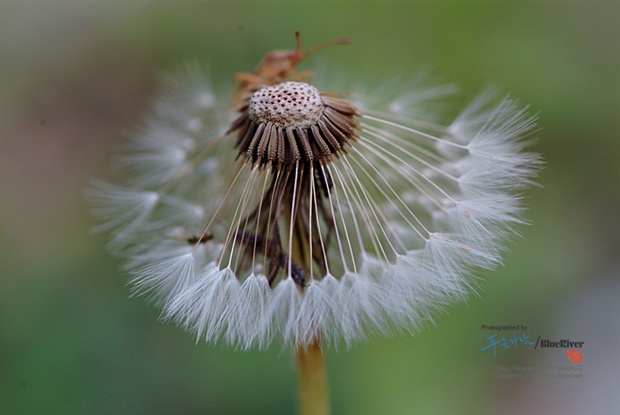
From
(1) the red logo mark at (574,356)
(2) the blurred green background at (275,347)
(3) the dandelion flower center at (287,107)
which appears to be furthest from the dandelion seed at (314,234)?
(1) the red logo mark at (574,356)

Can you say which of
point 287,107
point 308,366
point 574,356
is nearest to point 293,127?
point 287,107

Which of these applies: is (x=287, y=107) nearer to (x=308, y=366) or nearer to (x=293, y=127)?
(x=293, y=127)

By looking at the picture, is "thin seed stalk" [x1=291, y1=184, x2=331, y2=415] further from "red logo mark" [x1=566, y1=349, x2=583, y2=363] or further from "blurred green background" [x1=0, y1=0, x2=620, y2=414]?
"red logo mark" [x1=566, y1=349, x2=583, y2=363]

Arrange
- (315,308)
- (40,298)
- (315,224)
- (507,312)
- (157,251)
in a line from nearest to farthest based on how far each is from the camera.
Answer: (315,308)
(315,224)
(157,251)
(507,312)
(40,298)

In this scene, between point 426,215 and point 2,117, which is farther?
point 2,117

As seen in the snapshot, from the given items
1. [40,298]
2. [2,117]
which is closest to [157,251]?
[40,298]

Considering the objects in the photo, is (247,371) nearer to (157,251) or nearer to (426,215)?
(157,251)
